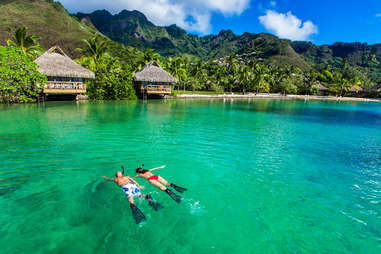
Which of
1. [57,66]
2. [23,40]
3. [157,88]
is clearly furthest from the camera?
[157,88]

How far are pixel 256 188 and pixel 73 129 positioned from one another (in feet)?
35.7

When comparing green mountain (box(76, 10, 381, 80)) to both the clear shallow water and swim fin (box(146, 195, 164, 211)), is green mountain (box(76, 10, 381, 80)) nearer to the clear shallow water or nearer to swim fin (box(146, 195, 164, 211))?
the clear shallow water

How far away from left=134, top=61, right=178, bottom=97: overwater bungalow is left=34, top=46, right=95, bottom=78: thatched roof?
318 inches

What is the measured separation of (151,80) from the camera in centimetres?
3212

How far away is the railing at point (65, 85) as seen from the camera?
24041 mm

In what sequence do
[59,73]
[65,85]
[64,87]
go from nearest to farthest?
[59,73] → [64,87] → [65,85]

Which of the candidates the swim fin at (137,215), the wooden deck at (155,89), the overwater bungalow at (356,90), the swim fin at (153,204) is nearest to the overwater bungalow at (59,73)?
the wooden deck at (155,89)

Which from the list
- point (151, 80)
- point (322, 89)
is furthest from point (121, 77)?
point (322, 89)

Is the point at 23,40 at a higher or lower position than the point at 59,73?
higher

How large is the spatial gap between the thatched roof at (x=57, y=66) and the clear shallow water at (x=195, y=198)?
15.9 meters

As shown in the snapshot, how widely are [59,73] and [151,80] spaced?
40.7ft

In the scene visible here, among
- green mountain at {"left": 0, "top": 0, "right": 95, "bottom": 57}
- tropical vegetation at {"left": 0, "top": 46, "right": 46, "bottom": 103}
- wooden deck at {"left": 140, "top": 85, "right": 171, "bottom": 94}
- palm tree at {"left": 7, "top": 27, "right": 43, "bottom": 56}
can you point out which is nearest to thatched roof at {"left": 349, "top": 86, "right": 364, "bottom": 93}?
wooden deck at {"left": 140, "top": 85, "right": 171, "bottom": 94}

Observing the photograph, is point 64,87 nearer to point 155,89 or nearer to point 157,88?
point 155,89

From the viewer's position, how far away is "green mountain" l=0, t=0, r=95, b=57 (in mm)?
69250
